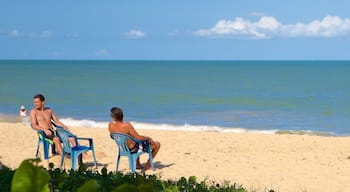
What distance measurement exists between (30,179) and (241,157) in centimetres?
948

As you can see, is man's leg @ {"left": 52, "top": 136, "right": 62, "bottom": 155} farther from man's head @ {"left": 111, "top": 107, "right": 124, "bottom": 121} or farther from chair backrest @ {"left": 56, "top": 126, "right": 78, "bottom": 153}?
man's head @ {"left": 111, "top": 107, "right": 124, "bottom": 121}

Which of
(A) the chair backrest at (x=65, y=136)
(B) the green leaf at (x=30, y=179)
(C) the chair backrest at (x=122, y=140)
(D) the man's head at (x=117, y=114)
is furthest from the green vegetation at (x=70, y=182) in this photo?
(A) the chair backrest at (x=65, y=136)

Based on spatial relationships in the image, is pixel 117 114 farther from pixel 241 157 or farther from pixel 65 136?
pixel 241 157

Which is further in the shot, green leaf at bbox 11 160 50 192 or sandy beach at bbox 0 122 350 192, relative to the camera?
sandy beach at bbox 0 122 350 192

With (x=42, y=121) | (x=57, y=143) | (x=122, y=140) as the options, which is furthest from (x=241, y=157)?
(x=42, y=121)

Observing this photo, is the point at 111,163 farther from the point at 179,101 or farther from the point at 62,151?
the point at 179,101

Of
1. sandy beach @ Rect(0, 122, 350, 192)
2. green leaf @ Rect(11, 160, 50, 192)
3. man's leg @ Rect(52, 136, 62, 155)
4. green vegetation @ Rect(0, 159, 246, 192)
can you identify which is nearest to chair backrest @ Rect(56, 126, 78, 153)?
man's leg @ Rect(52, 136, 62, 155)

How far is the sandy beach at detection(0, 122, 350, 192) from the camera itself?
8078 millimetres

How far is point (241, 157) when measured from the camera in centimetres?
1029

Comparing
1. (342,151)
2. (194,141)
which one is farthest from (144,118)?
(342,151)

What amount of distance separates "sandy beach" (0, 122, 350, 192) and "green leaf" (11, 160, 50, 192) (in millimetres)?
6400

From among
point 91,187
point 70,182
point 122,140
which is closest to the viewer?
point 91,187

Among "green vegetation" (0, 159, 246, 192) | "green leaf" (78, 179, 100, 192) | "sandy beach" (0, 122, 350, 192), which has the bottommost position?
"green leaf" (78, 179, 100, 192)

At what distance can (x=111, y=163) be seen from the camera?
30.4ft
